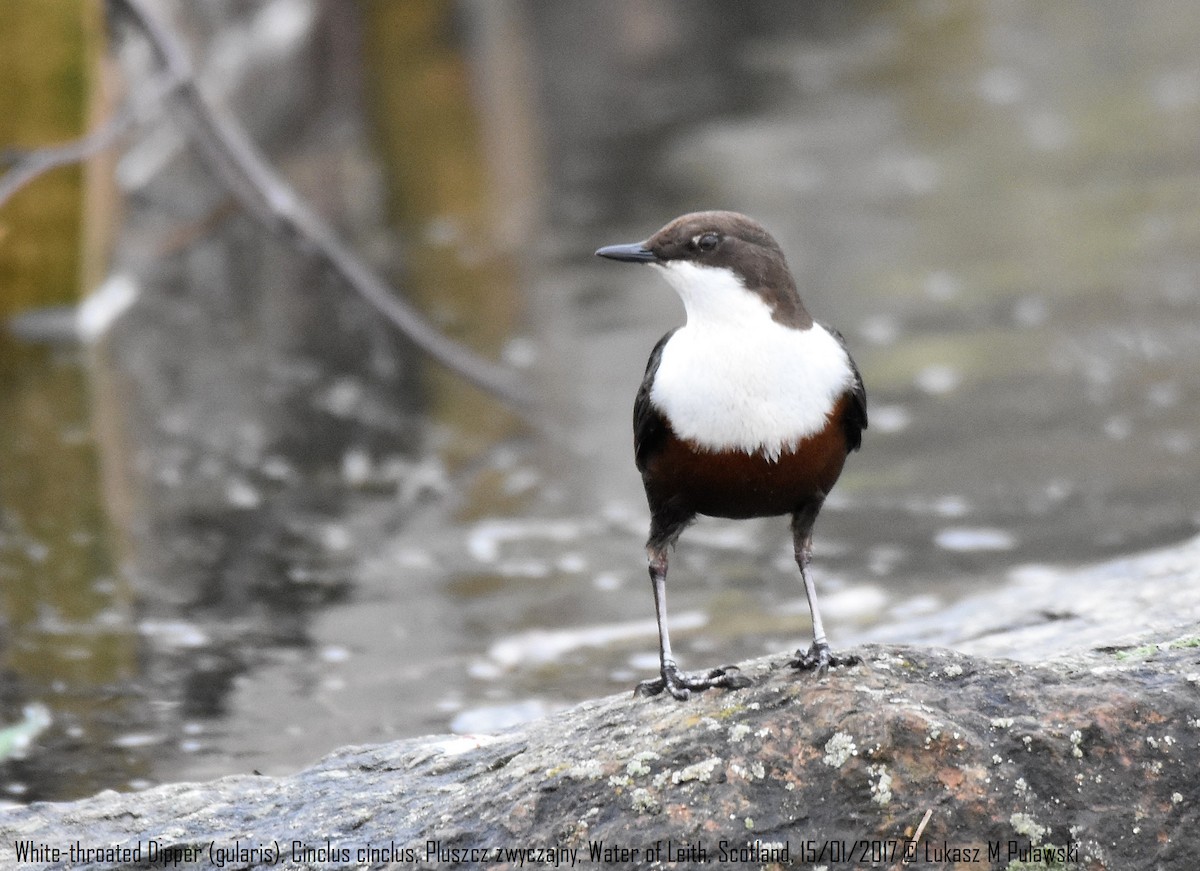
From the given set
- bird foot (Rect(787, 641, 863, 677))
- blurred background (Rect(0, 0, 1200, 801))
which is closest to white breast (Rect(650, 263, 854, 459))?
bird foot (Rect(787, 641, 863, 677))

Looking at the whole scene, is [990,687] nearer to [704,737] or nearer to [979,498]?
[704,737]

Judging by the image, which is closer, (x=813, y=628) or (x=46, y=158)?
(x=813, y=628)

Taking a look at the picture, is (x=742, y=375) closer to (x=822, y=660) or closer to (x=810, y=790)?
(x=822, y=660)

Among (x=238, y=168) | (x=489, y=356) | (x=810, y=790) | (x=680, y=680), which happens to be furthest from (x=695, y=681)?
(x=489, y=356)

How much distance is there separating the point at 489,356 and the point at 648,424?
616 centimetres

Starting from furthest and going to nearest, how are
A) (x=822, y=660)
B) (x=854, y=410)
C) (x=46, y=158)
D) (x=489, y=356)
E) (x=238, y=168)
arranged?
(x=489, y=356)
(x=238, y=168)
(x=46, y=158)
(x=854, y=410)
(x=822, y=660)

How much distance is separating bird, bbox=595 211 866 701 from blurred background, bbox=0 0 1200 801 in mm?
1255

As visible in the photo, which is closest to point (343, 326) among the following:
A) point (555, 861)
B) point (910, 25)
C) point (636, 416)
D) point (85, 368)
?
point (85, 368)

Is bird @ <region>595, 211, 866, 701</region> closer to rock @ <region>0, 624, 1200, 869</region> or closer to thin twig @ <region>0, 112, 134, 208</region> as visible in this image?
rock @ <region>0, 624, 1200, 869</region>

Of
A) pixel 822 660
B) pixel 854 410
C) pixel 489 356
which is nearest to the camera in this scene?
pixel 822 660

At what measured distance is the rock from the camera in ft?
9.97

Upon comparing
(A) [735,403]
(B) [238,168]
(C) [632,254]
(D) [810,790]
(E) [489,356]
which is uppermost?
(E) [489,356]

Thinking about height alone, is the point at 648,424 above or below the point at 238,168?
below

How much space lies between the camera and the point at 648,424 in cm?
361
